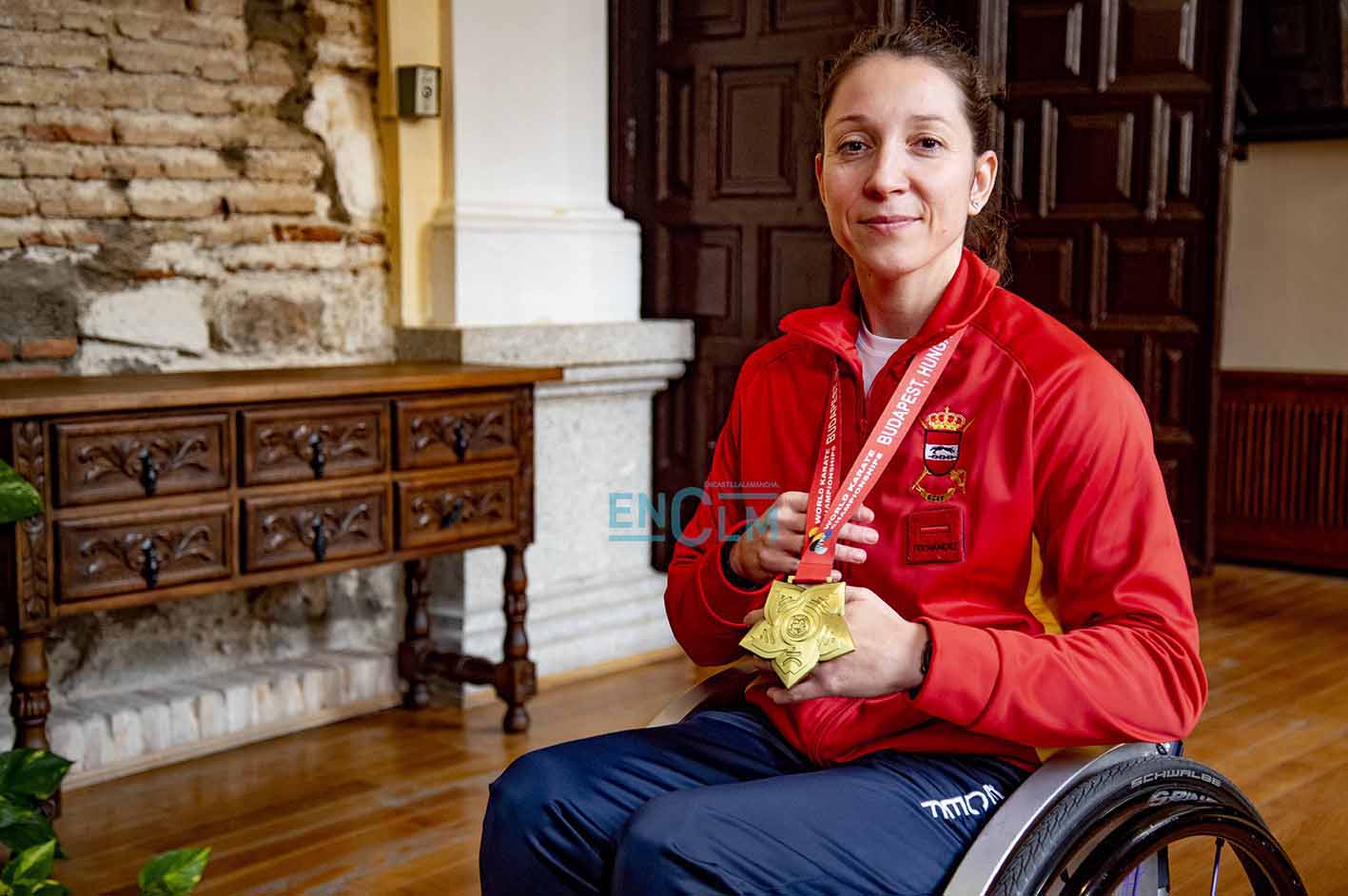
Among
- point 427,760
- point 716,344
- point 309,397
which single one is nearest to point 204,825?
point 427,760

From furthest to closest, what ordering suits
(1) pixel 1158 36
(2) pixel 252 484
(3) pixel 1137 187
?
(3) pixel 1137 187 < (1) pixel 1158 36 < (2) pixel 252 484

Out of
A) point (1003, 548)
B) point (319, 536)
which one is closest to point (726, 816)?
point (1003, 548)

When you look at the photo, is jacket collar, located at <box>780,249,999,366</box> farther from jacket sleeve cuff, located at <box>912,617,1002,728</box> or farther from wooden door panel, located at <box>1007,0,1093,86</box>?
wooden door panel, located at <box>1007,0,1093,86</box>

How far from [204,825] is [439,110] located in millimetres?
2104

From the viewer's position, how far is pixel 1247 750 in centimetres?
376

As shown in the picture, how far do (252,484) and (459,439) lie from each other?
60 centimetres

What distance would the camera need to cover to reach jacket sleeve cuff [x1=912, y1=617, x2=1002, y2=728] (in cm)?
152

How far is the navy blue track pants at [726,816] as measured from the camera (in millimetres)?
1470

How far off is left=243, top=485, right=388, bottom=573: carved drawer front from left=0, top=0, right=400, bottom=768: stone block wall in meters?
0.63

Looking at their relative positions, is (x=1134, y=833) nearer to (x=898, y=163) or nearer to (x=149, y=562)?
(x=898, y=163)

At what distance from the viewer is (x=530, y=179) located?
448 cm

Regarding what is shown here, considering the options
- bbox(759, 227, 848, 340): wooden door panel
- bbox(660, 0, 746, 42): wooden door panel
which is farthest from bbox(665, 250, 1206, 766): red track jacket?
bbox(660, 0, 746, 42): wooden door panel

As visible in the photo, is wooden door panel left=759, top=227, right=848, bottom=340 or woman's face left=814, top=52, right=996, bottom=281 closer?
woman's face left=814, top=52, right=996, bottom=281

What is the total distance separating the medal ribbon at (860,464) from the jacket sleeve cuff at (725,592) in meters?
0.17
